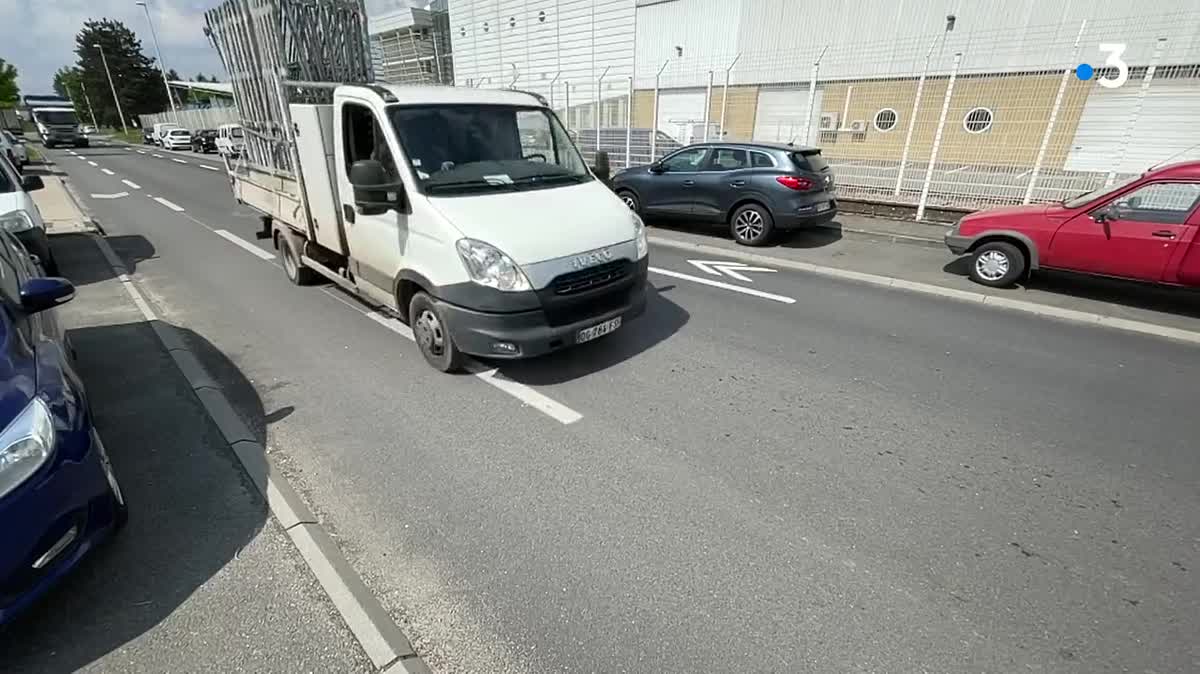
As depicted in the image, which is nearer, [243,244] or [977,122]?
[243,244]

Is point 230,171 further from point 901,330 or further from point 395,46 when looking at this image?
point 395,46

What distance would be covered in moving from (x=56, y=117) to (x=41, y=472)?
49.3 meters

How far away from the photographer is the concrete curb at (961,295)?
555cm

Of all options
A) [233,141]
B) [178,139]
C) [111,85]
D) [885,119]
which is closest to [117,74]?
[111,85]

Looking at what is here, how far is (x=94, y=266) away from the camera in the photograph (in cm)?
747

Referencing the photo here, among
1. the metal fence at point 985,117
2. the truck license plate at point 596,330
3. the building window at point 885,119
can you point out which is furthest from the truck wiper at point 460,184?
the building window at point 885,119

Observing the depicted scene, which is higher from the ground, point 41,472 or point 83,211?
point 41,472

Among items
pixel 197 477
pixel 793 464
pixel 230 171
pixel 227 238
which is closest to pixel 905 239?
pixel 793 464

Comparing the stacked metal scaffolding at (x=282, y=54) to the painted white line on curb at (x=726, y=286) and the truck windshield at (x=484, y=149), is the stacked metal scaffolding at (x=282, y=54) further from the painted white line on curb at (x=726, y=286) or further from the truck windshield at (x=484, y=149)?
the painted white line on curb at (x=726, y=286)

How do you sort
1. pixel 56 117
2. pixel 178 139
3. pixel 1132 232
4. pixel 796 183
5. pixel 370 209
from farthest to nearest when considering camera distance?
pixel 56 117 < pixel 178 139 < pixel 796 183 < pixel 1132 232 < pixel 370 209

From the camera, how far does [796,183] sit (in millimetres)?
8414

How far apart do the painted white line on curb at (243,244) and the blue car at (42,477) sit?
6169 mm

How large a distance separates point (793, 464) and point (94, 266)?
9.69 meters

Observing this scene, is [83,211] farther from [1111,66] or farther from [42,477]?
[1111,66]
